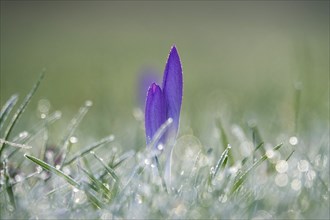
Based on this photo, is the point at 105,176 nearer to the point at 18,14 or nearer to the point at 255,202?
the point at 255,202

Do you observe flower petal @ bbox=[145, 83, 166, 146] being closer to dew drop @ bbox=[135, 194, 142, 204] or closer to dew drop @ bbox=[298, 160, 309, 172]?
dew drop @ bbox=[135, 194, 142, 204]

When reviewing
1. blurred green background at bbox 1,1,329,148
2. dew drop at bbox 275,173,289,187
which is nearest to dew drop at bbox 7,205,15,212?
dew drop at bbox 275,173,289,187

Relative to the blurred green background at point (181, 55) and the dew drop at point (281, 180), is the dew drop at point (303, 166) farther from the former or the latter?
the blurred green background at point (181, 55)

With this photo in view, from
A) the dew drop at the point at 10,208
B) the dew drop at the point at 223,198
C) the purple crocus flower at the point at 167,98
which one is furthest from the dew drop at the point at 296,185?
the dew drop at the point at 10,208

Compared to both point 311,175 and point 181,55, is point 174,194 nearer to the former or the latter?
point 311,175

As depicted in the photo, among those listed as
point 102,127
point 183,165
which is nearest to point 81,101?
point 102,127

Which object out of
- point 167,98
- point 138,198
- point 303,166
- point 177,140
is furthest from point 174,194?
point 177,140
